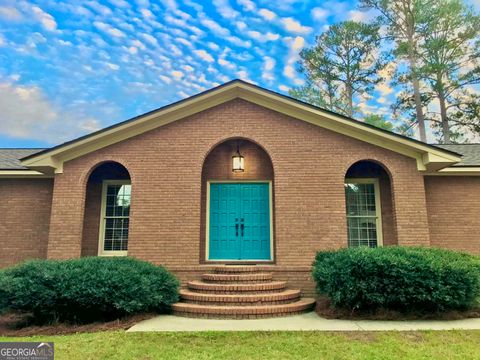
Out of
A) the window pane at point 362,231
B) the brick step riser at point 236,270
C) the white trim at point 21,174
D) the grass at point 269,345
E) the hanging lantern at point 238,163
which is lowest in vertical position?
the grass at point 269,345

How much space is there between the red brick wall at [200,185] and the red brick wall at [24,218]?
1.49 m

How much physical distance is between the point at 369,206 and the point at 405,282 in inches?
149

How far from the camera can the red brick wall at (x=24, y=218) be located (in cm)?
1002

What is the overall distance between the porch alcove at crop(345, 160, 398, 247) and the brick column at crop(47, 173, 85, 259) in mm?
7411

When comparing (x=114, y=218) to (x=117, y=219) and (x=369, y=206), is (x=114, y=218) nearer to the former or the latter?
(x=117, y=219)

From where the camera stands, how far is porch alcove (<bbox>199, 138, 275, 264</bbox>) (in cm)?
991

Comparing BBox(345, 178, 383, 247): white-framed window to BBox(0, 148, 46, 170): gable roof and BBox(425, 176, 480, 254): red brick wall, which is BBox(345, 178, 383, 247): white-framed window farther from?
BBox(0, 148, 46, 170): gable roof

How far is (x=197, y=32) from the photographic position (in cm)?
2028

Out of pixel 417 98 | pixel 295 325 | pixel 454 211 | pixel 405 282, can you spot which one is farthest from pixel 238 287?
pixel 417 98

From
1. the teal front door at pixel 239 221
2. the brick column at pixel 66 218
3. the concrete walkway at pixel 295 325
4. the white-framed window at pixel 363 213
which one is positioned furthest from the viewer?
the white-framed window at pixel 363 213

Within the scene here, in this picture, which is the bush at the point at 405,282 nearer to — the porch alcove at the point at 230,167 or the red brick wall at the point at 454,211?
the red brick wall at the point at 454,211

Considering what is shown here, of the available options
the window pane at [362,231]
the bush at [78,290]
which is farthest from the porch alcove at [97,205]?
the window pane at [362,231]

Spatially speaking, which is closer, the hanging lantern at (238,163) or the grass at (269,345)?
the grass at (269,345)

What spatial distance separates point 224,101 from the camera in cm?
961
